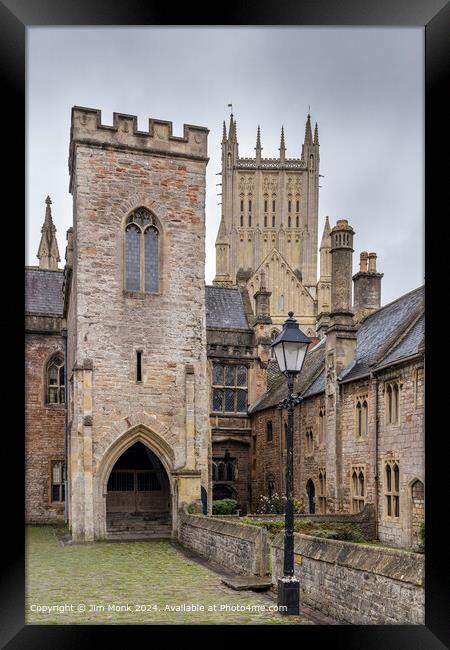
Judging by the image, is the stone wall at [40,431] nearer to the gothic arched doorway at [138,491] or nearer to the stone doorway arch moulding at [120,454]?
the gothic arched doorway at [138,491]

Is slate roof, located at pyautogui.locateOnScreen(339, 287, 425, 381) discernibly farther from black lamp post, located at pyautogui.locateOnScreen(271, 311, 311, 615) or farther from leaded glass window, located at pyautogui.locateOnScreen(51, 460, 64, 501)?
leaded glass window, located at pyautogui.locateOnScreen(51, 460, 64, 501)

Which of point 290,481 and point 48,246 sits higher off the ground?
point 48,246

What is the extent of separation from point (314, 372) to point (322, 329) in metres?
6.12

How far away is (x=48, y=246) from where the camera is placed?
120ft

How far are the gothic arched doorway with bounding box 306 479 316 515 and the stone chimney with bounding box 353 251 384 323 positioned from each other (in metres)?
7.79

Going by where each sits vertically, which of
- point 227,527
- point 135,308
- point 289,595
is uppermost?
point 135,308

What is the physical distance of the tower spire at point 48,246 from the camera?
3616cm

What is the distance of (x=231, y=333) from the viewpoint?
1286 inches

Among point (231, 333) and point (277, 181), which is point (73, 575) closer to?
point (231, 333)

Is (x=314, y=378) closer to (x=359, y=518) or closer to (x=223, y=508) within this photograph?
(x=223, y=508)

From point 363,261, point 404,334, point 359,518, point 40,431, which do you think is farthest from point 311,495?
point 40,431
